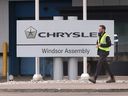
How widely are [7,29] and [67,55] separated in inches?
261

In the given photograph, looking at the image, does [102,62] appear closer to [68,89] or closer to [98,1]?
[68,89]

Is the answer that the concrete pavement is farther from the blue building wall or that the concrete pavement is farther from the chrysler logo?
the blue building wall

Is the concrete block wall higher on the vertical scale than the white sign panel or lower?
higher

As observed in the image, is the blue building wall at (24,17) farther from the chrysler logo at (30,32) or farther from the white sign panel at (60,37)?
the chrysler logo at (30,32)

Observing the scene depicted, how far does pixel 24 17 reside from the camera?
88.6 ft

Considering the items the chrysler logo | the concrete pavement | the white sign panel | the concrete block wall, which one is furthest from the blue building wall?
the concrete pavement

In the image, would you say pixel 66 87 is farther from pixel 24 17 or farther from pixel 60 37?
pixel 24 17

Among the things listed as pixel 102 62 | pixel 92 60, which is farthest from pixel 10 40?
Result: pixel 102 62

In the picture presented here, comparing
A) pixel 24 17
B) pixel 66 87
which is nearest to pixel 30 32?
pixel 66 87

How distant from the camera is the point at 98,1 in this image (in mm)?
25172

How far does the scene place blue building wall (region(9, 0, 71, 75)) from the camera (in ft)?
87.0

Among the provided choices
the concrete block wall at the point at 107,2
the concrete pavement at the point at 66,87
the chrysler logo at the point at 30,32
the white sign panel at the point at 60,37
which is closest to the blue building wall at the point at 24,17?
the concrete block wall at the point at 107,2

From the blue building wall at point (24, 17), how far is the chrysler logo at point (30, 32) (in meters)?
5.65

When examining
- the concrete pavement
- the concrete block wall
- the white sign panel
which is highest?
the concrete block wall
